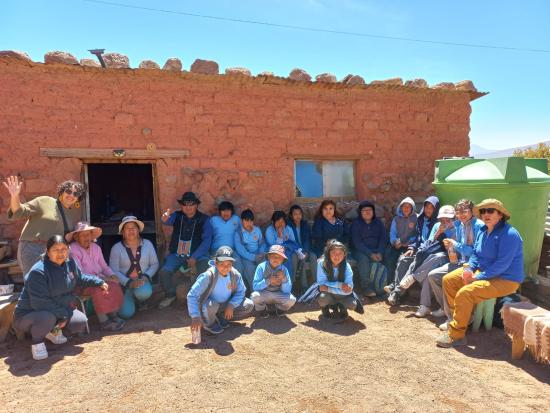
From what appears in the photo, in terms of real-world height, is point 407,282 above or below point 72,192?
below

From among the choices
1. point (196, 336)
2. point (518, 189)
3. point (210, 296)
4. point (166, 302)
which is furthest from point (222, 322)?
point (518, 189)

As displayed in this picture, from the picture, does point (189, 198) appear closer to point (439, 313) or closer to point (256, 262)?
point (256, 262)

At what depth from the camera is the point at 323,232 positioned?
5691 mm

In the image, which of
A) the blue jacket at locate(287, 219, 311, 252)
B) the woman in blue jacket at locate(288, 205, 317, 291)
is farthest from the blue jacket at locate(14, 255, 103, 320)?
the blue jacket at locate(287, 219, 311, 252)

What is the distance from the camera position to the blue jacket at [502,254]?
3.69 metres

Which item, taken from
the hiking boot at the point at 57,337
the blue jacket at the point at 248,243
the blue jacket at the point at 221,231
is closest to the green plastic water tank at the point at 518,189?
the blue jacket at the point at 248,243

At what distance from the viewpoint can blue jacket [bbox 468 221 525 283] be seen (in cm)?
369

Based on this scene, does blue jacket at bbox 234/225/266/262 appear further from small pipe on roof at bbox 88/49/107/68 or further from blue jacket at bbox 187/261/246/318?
small pipe on roof at bbox 88/49/107/68

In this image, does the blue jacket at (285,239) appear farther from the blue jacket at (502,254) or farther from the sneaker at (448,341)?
the blue jacket at (502,254)

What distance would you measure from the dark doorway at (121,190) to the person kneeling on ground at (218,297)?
6123mm

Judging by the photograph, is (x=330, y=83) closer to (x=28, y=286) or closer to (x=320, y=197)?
(x=320, y=197)

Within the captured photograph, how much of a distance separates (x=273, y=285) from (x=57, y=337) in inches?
88.9

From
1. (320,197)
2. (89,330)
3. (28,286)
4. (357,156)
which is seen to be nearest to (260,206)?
(320,197)

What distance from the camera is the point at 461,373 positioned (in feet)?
10.8
